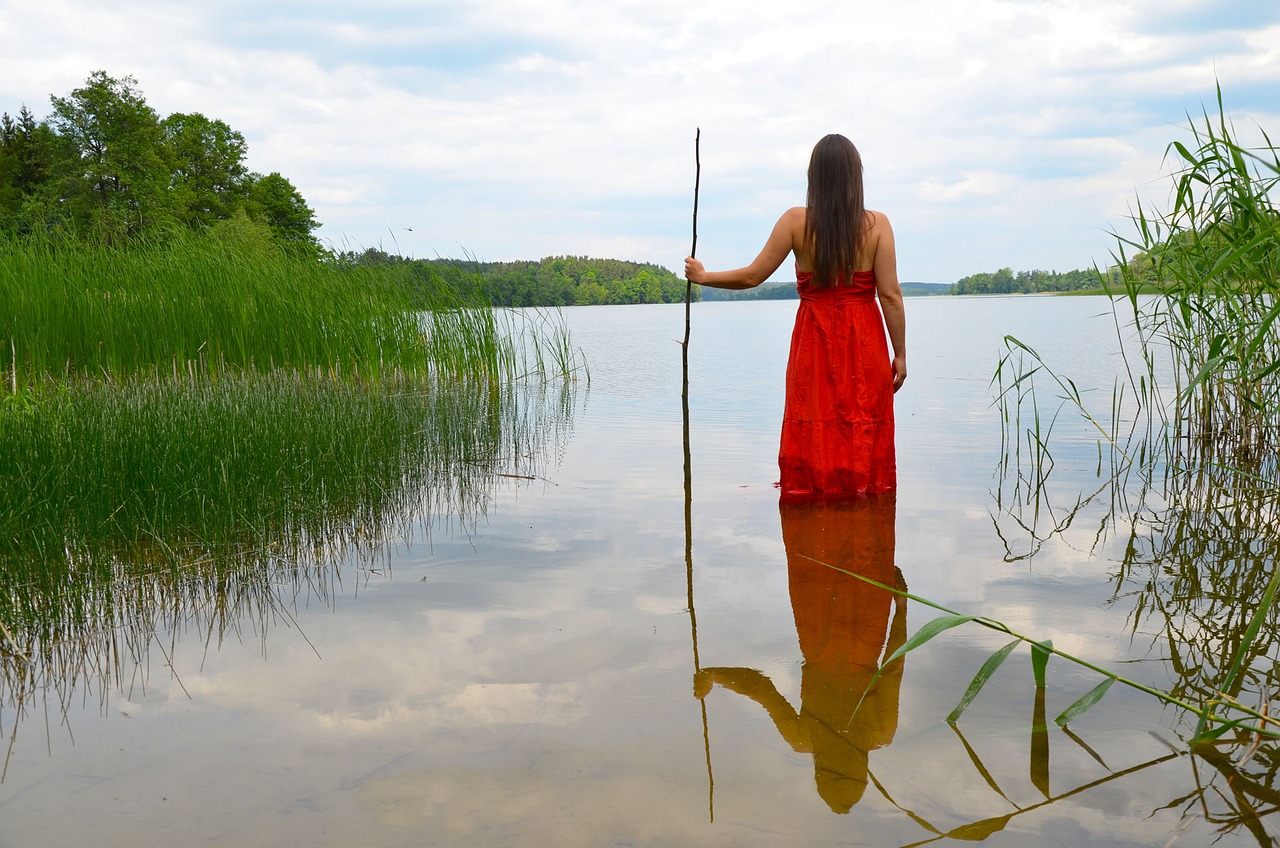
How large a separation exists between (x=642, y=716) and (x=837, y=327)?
2880 millimetres

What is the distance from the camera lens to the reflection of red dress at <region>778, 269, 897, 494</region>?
484 centimetres

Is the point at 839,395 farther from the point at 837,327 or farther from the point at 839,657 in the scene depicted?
the point at 839,657

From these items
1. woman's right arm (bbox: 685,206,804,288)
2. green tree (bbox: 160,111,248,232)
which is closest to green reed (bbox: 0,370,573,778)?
woman's right arm (bbox: 685,206,804,288)

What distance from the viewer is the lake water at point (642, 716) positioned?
1.99 meters

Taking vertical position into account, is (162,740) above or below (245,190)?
below

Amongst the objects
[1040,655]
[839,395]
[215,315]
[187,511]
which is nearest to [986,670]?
[1040,655]

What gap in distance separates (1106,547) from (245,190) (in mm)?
50238

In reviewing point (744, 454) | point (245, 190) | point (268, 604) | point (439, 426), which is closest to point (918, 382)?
point (744, 454)

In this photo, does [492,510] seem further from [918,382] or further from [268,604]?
[918,382]

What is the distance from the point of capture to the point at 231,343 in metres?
9.61

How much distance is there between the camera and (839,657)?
9.65 feet

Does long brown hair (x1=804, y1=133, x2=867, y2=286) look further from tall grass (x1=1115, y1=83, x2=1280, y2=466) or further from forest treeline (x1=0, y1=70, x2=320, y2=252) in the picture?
forest treeline (x1=0, y1=70, x2=320, y2=252)

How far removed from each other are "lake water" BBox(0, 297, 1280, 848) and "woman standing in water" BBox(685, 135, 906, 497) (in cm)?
47

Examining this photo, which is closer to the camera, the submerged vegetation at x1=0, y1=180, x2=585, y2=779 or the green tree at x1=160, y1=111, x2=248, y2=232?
the submerged vegetation at x1=0, y1=180, x2=585, y2=779
